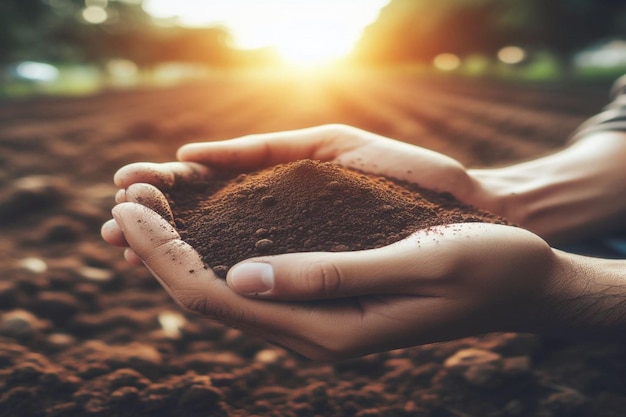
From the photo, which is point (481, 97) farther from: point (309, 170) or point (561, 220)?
point (309, 170)

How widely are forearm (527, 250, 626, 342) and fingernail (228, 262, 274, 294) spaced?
0.87 metres

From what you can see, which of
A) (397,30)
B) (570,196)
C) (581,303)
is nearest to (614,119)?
(570,196)

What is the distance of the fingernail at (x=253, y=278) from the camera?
1350mm

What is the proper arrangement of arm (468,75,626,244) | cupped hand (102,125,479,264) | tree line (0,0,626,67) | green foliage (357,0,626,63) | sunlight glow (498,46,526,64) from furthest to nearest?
sunlight glow (498,46,526,64)
green foliage (357,0,626,63)
tree line (0,0,626,67)
arm (468,75,626,244)
cupped hand (102,125,479,264)

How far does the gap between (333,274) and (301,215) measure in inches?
14.5

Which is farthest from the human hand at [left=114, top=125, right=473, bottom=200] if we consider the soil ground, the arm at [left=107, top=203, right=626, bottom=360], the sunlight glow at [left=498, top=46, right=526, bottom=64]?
the sunlight glow at [left=498, top=46, right=526, bottom=64]

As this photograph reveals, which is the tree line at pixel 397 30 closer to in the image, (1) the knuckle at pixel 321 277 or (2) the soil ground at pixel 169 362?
(2) the soil ground at pixel 169 362

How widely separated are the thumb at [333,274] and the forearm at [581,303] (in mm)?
450

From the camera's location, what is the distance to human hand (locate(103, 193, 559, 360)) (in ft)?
4.45

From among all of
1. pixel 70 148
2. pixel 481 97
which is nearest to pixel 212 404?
pixel 70 148

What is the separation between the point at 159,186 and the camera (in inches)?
72.2

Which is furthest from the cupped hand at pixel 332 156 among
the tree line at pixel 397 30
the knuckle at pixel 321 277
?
the tree line at pixel 397 30

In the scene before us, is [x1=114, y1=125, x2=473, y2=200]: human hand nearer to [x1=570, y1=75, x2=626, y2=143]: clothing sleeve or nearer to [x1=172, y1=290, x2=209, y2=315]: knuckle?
[x1=172, y1=290, x2=209, y2=315]: knuckle

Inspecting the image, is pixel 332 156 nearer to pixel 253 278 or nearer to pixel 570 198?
pixel 253 278
